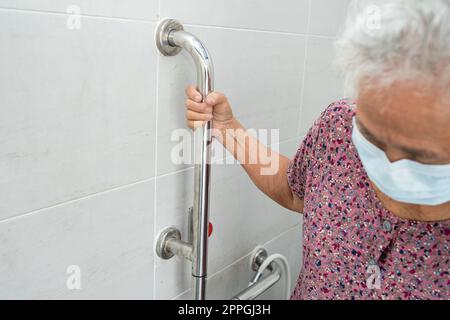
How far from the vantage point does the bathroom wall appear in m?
0.60

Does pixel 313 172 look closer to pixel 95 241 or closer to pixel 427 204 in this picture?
pixel 427 204

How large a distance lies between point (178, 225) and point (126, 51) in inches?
14.3

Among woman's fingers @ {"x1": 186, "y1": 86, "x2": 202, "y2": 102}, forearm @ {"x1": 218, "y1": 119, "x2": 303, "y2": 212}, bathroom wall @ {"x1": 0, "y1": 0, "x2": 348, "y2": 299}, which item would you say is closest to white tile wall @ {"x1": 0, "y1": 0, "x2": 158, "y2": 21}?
bathroom wall @ {"x1": 0, "y1": 0, "x2": 348, "y2": 299}

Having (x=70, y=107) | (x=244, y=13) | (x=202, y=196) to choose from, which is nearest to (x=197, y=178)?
(x=202, y=196)

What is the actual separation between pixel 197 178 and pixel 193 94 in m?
0.15

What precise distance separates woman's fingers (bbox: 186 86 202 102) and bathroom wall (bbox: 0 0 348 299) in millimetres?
42

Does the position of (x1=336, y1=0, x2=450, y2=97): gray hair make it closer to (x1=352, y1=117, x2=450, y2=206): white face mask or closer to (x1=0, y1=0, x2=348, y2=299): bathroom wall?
(x1=352, y1=117, x2=450, y2=206): white face mask

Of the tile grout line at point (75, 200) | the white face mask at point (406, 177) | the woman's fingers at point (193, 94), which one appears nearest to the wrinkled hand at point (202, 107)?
the woman's fingers at point (193, 94)

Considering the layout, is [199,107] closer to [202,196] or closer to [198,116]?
[198,116]

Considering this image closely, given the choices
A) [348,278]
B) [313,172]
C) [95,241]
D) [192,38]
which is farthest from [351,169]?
[95,241]

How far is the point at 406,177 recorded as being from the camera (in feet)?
1.83

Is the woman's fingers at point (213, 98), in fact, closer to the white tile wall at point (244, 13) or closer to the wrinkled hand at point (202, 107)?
the wrinkled hand at point (202, 107)

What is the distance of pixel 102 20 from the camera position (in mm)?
661

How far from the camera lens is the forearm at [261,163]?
34.0 inches
